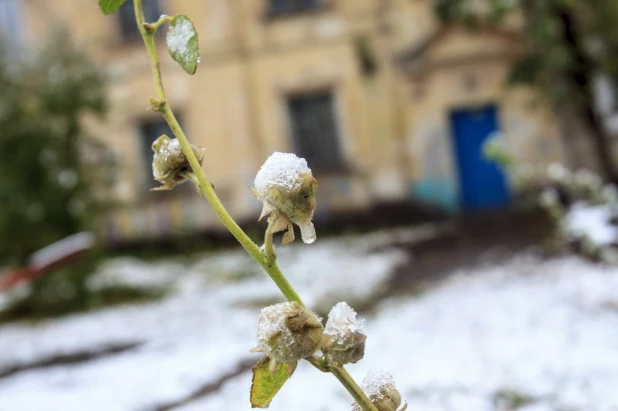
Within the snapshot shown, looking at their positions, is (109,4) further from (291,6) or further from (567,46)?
(291,6)

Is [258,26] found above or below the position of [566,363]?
above

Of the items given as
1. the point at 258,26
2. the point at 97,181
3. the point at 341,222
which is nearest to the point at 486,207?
the point at 341,222

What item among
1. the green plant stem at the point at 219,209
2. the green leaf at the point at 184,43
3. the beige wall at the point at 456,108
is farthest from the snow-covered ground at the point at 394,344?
the beige wall at the point at 456,108

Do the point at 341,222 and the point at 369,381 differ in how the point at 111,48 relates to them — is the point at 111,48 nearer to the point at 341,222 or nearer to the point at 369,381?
the point at 341,222

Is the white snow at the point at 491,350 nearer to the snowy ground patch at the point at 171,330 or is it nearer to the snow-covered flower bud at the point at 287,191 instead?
the snowy ground patch at the point at 171,330

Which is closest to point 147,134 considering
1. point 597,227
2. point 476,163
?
point 476,163

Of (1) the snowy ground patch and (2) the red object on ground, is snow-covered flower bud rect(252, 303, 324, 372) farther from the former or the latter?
(2) the red object on ground
